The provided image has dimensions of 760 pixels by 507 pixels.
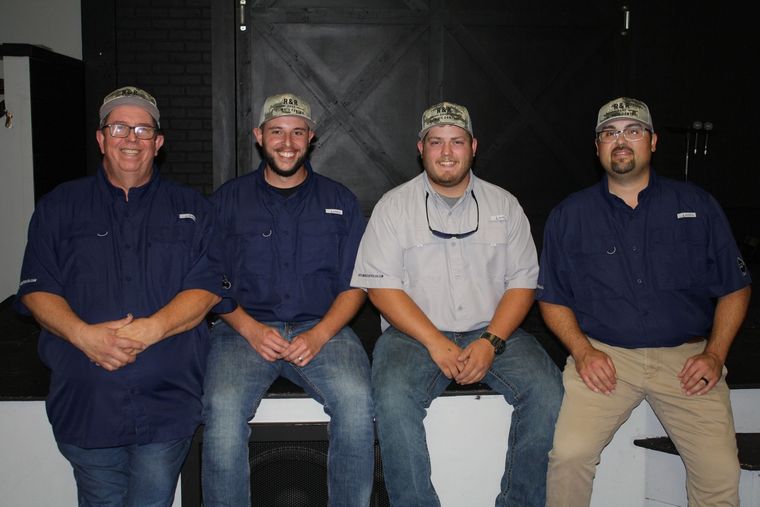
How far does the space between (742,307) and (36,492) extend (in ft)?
9.27

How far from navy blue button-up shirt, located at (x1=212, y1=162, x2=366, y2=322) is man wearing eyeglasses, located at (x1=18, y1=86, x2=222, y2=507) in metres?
0.33

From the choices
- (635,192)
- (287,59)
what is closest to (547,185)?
(287,59)

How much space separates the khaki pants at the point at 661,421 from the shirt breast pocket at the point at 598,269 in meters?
0.25

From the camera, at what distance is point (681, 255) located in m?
2.71

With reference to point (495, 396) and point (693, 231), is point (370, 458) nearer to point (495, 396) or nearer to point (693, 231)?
point (495, 396)

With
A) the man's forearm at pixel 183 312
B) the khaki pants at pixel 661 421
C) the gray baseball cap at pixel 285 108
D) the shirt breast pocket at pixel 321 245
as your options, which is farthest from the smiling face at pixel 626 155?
the man's forearm at pixel 183 312

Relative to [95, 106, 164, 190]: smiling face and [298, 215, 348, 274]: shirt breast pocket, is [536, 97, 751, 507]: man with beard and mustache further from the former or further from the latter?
[95, 106, 164, 190]: smiling face

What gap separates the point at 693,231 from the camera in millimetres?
2727

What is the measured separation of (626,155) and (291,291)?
1.46 meters

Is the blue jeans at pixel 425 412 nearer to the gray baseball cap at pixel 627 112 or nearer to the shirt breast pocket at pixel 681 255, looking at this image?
the shirt breast pocket at pixel 681 255

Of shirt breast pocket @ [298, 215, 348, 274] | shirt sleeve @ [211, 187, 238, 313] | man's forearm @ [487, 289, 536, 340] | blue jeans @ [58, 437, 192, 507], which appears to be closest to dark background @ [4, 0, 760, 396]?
shirt sleeve @ [211, 187, 238, 313]

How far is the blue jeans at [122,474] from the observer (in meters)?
2.35

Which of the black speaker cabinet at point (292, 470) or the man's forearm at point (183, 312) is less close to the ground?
the man's forearm at point (183, 312)

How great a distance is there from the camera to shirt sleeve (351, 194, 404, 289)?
111 inches
